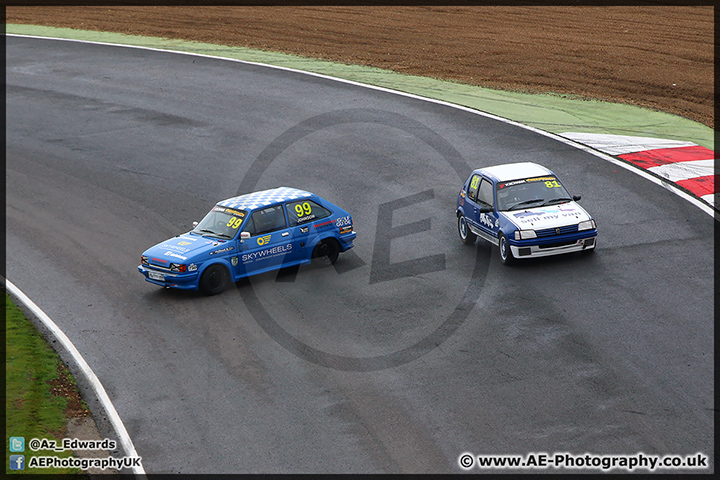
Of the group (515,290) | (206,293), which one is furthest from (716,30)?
(206,293)

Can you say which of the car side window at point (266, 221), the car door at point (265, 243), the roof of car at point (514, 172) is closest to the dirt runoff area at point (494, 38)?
the roof of car at point (514, 172)

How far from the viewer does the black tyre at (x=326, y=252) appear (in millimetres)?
15727

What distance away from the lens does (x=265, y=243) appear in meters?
15.1

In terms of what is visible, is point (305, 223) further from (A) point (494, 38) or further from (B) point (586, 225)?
(A) point (494, 38)

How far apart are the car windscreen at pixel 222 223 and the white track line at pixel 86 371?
3314 millimetres

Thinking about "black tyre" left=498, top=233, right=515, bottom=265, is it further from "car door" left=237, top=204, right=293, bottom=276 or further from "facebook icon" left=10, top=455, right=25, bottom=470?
"facebook icon" left=10, top=455, right=25, bottom=470

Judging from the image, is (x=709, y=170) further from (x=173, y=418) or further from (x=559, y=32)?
(x=559, y=32)

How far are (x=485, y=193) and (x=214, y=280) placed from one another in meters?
5.85

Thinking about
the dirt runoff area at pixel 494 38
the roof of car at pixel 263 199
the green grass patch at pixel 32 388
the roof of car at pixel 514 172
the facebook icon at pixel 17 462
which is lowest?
the facebook icon at pixel 17 462

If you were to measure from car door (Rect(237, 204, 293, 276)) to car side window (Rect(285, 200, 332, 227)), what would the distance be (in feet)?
0.62

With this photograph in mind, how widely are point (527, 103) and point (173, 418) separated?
60.7 ft

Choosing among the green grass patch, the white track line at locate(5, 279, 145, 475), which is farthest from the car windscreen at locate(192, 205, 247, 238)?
the green grass patch

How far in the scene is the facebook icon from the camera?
9.41m

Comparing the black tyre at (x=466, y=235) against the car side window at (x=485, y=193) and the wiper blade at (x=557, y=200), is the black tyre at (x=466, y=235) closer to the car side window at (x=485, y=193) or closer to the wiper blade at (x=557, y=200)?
the car side window at (x=485, y=193)
